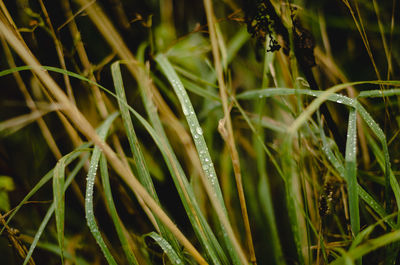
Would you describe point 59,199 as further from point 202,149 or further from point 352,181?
point 352,181

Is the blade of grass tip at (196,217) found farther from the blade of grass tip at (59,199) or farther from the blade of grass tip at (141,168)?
the blade of grass tip at (59,199)

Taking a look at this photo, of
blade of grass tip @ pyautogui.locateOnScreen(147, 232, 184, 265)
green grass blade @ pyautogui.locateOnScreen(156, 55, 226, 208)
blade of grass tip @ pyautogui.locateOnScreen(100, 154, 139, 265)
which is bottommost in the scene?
blade of grass tip @ pyautogui.locateOnScreen(147, 232, 184, 265)

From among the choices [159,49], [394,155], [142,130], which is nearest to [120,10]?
[159,49]

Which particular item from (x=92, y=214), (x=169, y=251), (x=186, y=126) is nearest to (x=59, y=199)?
(x=92, y=214)

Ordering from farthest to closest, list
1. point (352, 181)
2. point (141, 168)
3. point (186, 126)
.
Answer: point (186, 126), point (141, 168), point (352, 181)

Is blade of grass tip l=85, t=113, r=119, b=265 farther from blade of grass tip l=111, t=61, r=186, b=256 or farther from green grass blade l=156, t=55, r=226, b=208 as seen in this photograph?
green grass blade l=156, t=55, r=226, b=208

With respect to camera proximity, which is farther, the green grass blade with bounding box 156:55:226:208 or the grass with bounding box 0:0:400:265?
the grass with bounding box 0:0:400:265

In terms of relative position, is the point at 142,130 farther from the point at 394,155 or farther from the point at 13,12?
the point at 394,155

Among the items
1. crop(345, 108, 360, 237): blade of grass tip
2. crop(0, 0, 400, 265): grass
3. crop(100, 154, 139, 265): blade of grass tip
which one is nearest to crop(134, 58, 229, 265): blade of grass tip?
crop(0, 0, 400, 265): grass
